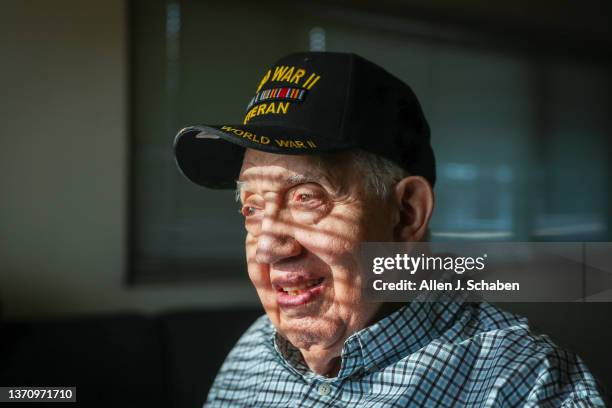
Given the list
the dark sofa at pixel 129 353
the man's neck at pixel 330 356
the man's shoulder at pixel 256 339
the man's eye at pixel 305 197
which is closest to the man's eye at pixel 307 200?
the man's eye at pixel 305 197

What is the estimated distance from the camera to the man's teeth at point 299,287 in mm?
555

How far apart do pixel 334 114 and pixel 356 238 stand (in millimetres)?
133

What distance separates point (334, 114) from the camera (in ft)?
1.82

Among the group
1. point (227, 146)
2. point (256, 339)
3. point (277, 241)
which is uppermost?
point (227, 146)

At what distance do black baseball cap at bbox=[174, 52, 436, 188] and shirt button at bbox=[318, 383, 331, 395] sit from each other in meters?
0.27

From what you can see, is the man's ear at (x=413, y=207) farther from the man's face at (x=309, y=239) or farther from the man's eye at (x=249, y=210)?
the man's eye at (x=249, y=210)

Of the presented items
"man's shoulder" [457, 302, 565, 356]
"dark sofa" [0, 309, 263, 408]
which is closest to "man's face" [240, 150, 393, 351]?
"man's shoulder" [457, 302, 565, 356]

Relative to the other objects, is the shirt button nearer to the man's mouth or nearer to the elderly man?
the elderly man

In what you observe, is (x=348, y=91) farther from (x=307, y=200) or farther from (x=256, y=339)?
(x=256, y=339)

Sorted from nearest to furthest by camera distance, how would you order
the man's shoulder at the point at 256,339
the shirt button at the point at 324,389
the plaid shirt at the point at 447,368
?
the plaid shirt at the point at 447,368 → the shirt button at the point at 324,389 → the man's shoulder at the point at 256,339

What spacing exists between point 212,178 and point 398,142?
0.26 meters

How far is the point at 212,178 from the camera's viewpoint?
2.29 ft

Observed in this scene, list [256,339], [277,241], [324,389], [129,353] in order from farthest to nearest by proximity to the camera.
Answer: [129,353], [256,339], [324,389], [277,241]

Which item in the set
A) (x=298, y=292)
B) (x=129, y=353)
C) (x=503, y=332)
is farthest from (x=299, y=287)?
(x=129, y=353)
